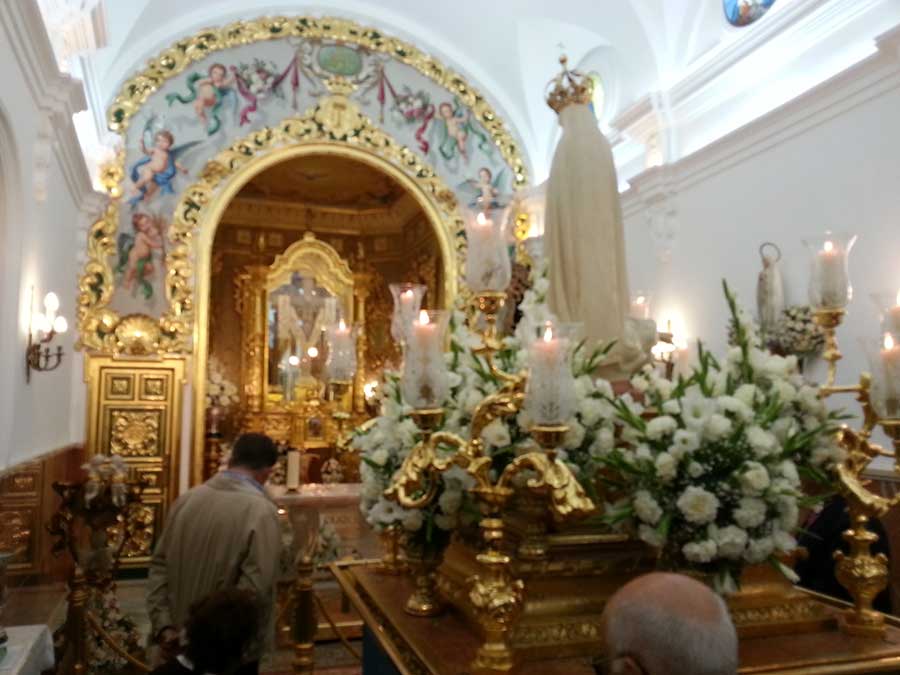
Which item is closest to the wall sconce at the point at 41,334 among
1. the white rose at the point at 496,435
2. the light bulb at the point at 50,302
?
the light bulb at the point at 50,302

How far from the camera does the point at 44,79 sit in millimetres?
6062

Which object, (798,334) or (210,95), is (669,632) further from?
(210,95)

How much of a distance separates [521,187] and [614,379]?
27.3ft

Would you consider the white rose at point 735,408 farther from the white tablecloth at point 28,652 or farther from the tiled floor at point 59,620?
the tiled floor at point 59,620

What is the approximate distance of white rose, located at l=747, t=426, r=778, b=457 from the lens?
250cm

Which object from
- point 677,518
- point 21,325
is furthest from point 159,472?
point 677,518

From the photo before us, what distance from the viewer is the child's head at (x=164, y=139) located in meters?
9.85

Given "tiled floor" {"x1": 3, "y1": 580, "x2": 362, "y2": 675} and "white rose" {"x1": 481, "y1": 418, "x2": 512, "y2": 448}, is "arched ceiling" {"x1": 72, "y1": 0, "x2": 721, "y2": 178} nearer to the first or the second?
"tiled floor" {"x1": 3, "y1": 580, "x2": 362, "y2": 675}

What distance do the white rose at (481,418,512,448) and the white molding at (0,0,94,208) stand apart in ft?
13.4

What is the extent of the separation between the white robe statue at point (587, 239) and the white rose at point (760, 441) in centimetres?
101

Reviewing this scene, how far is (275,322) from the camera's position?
12.9 meters

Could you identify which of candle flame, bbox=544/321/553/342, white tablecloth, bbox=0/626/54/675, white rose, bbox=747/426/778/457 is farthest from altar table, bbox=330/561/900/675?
white tablecloth, bbox=0/626/54/675

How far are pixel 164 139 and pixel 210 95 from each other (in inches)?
33.4

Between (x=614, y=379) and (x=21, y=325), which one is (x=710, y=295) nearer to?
(x=614, y=379)
